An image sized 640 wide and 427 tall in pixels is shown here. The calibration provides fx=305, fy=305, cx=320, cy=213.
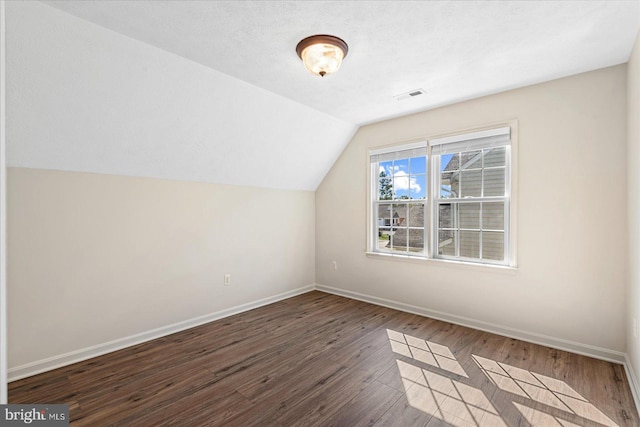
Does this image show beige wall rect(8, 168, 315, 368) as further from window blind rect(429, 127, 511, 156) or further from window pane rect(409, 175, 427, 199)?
window blind rect(429, 127, 511, 156)

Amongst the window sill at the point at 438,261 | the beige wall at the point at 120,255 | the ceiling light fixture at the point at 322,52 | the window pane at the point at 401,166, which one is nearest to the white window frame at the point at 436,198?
the window sill at the point at 438,261

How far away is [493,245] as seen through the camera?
338cm

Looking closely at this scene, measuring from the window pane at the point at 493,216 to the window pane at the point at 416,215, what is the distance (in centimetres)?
75

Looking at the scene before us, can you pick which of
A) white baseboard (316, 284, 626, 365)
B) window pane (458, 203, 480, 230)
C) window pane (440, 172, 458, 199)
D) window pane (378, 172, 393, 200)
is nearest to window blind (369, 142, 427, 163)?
window pane (378, 172, 393, 200)

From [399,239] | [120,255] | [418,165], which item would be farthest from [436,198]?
[120,255]

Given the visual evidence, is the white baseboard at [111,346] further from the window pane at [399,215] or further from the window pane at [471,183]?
the window pane at [471,183]

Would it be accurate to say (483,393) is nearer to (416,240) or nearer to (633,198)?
(633,198)

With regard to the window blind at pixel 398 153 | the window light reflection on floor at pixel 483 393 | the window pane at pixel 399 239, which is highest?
the window blind at pixel 398 153

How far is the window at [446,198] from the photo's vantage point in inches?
131

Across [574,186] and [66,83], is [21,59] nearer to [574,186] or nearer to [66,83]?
[66,83]

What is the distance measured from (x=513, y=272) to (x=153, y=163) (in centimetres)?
384

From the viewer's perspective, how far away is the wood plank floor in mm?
2006

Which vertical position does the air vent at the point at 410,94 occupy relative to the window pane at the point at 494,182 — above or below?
above

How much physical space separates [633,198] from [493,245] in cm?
123
